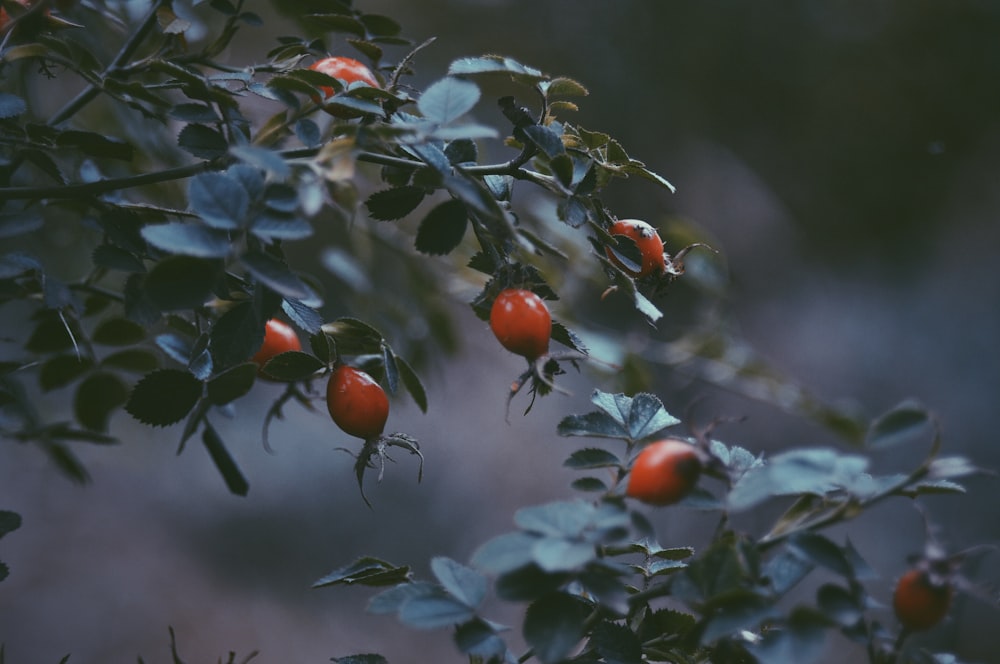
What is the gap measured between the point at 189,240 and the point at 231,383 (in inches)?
5.6

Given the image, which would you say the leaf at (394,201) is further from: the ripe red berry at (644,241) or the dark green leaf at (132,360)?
the dark green leaf at (132,360)

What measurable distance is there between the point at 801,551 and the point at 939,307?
6.34 feet

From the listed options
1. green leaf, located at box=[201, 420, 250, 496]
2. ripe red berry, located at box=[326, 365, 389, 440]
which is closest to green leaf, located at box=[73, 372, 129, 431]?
green leaf, located at box=[201, 420, 250, 496]

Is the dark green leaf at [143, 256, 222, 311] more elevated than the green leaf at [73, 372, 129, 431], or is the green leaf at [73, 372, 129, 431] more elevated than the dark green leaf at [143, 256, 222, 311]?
the dark green leaf at [143, 256, 222, 311]

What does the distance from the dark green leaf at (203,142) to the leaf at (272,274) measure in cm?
12

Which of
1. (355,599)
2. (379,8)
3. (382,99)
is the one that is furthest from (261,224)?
(379,8)

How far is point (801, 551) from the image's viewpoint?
357mm

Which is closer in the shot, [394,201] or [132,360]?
[394,201]

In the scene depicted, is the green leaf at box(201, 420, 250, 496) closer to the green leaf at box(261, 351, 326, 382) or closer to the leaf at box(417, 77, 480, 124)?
the green leaf at box(261, 351, 326, 382)

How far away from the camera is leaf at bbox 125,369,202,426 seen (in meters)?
0.50

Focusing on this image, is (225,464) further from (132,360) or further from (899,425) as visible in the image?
(899,425)

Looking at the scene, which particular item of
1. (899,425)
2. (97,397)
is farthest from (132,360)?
(899,425)

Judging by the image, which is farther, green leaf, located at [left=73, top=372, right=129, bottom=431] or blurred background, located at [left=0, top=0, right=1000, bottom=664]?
blurred background, located at [left=0, top=0, right=1000, bottom=664]

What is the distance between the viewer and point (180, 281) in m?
0.40
